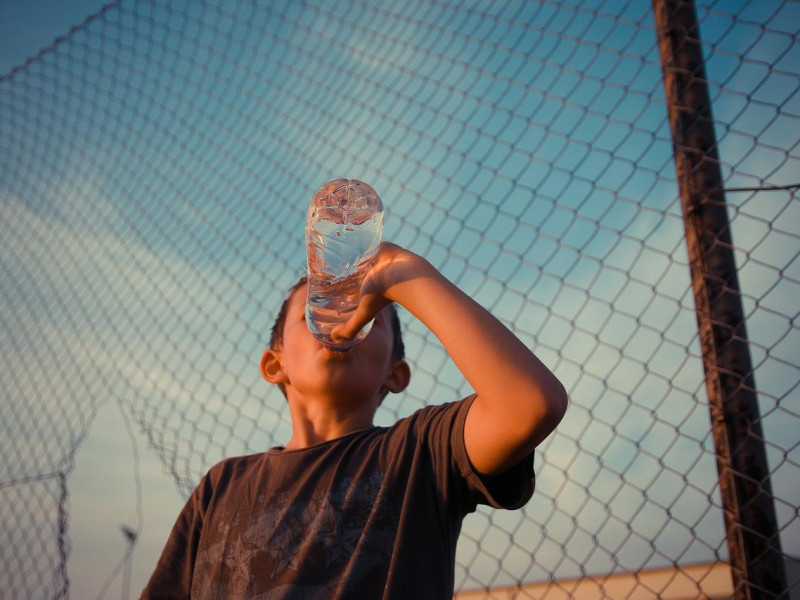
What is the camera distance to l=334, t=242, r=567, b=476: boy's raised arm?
0.86 meters

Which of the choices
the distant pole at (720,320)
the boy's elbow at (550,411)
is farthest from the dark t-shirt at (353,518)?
the distant pole at (720,320)

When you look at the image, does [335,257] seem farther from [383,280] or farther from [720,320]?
[720,320]

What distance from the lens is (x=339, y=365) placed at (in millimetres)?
1268

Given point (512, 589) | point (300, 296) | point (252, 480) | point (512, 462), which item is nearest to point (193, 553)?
point (252, 480)

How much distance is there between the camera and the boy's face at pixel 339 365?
1.26 meters

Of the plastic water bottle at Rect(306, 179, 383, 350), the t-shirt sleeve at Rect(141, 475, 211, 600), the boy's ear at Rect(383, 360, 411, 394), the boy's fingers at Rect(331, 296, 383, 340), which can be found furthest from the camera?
the boy's ear at Rect(383, 360, 411, 394)

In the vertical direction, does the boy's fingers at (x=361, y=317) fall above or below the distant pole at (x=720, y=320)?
above

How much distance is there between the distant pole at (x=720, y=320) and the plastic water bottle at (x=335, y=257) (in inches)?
32.5

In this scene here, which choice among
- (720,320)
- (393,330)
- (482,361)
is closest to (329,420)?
(393,330)

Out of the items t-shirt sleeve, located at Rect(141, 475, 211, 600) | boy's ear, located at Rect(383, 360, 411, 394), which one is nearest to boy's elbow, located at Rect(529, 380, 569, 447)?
boy's ear, located at Rect(383, 360, 411, 394)

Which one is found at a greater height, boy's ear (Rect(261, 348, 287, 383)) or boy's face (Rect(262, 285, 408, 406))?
boy's face (Rect(262, 285, 408, 406))

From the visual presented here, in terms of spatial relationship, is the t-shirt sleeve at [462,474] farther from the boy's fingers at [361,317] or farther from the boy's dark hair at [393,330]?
the boy's dark hair at [393,330]

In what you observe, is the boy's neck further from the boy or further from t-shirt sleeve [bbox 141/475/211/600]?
t-shirt sleeve [bbox 141/475/211/600]

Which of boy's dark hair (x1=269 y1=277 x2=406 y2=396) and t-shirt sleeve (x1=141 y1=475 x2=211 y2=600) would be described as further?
boy's dark hair (x1=269 y1=277 x2=406 y2=396)
